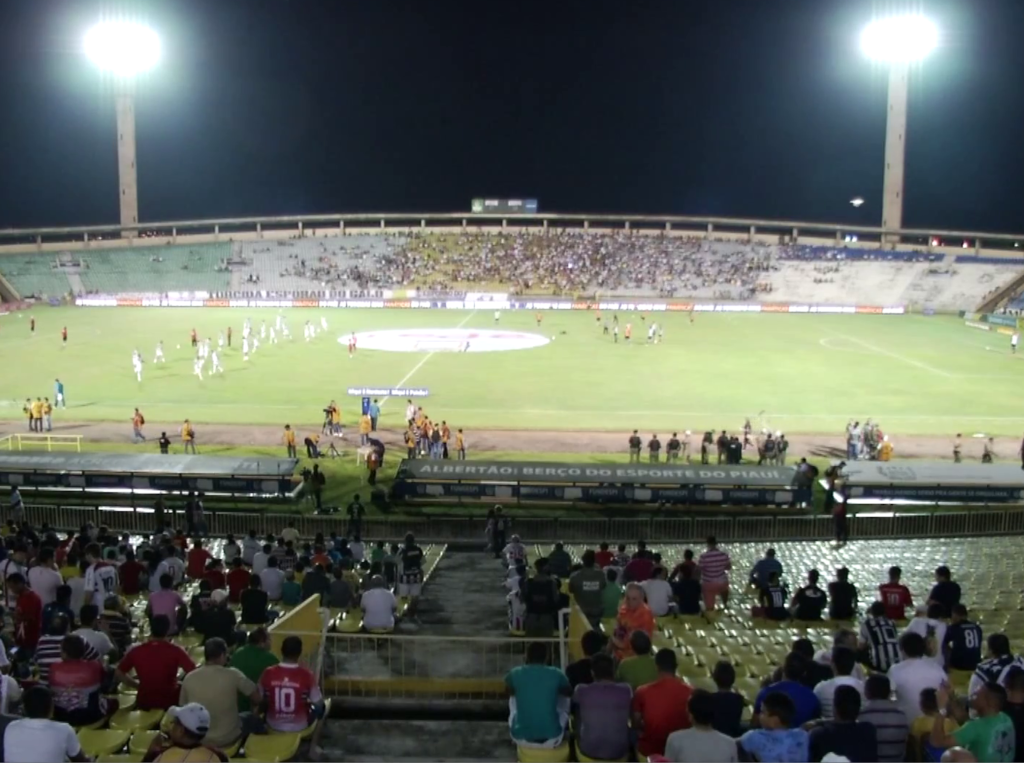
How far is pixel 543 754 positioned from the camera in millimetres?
7004

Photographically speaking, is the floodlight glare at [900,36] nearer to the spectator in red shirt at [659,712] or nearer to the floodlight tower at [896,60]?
the floodlight tower at [896,60]

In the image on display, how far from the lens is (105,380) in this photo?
43125mm

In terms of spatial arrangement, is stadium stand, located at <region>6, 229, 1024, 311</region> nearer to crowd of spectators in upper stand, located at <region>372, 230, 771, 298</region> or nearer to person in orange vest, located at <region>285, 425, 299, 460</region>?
crowd of spectators in upper stand, located at <region>372, 230, 771, 298</region>

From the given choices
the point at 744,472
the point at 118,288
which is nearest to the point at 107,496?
the point at 744,472

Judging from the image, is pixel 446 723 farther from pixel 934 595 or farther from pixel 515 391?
pixel 515 391

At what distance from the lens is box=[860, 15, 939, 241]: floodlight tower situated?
83438 mm

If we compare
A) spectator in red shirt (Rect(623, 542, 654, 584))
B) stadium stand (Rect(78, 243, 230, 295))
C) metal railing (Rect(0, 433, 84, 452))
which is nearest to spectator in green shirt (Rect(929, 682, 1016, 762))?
spectator in red shirt (Rect(623, 542, 654, 584))

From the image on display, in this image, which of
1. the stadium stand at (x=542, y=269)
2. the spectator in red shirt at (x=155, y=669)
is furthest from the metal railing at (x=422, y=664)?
the stadium stand at (x=542, y=269)

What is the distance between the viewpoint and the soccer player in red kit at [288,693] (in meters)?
7.23

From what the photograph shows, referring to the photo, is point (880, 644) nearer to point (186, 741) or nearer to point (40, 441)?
point (186, 741)

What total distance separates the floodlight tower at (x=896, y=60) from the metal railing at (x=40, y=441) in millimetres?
73785

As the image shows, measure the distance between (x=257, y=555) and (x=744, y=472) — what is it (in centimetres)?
1468

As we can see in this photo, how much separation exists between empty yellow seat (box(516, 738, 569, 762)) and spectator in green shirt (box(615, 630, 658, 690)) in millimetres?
746

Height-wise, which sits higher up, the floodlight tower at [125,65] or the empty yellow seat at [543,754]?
the floodlight tower at [125,65]
